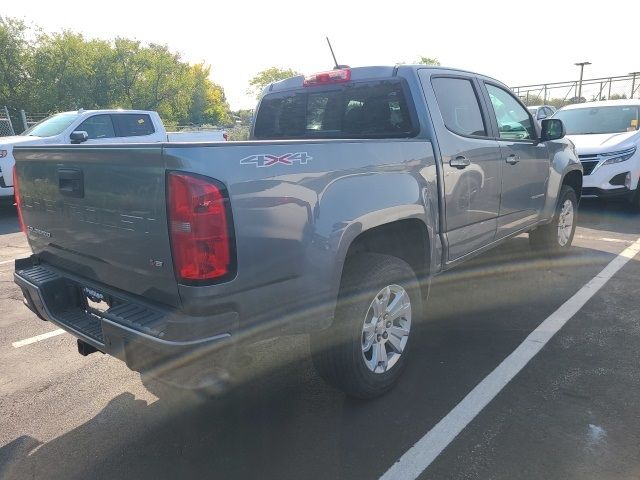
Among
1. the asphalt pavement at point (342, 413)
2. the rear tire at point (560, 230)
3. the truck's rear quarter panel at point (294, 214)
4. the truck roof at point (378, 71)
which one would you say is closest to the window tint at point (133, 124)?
the asphalt pavement at point (342, 413)

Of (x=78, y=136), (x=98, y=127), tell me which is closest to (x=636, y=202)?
(x=78, y=136)

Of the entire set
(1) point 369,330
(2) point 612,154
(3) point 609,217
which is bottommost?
(3) point 609,217

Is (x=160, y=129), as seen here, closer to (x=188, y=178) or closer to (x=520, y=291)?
(x=520, y=291)

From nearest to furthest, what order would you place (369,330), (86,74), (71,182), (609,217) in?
1. (71,182)
2. (369,330)
3. (609,217)
4. (86,74)

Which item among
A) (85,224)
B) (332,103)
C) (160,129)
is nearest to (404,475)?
(85,224)

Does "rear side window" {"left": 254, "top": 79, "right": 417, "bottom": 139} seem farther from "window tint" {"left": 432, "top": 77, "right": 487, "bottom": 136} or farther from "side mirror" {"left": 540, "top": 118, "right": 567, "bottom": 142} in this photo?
"side mirror" {"left": 540, "top": 118, "right": 567, "bottom": 142}

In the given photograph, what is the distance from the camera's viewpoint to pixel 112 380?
345cm

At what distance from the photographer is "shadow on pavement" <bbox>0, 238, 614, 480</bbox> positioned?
253 cm

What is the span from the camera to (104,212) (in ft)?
8.17

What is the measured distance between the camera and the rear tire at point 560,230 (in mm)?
5680

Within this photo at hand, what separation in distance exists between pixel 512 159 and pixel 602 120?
20.0ft

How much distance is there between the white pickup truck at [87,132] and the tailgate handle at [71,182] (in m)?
6.52

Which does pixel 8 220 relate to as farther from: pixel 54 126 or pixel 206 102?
pixel 206 102

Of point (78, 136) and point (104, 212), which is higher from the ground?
point (78, 136)
